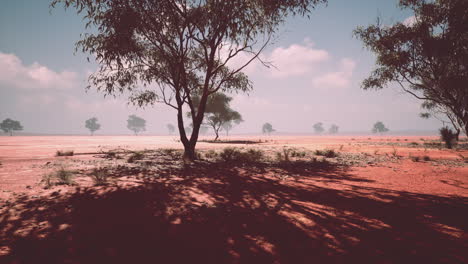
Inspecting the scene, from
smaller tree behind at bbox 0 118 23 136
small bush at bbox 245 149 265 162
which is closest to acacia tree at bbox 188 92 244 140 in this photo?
small bush at bbox 245 149 265 162

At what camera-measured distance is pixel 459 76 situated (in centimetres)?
1886

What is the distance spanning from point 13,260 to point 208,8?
14238 millimetres

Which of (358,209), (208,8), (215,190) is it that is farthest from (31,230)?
(208,8)

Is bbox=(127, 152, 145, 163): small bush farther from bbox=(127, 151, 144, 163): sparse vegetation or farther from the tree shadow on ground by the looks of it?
the tree shadow on ground

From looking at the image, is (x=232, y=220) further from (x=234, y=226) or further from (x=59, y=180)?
(x=59, y=180)

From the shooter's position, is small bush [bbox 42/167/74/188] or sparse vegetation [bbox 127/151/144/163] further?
sparse vegetation [bbox 127/151/144/163]

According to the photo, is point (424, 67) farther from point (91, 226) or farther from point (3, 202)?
point (3, 202)

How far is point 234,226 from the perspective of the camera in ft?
16.2

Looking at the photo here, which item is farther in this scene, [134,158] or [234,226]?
[134,158]

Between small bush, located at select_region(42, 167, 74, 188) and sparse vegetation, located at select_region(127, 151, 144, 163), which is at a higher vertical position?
sparse vegetation, located at select_region(127, 151, 144, 163)

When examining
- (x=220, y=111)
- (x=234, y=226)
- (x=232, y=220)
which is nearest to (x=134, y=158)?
(x=232, y=220)

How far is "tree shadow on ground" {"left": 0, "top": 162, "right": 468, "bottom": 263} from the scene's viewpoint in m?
3.77

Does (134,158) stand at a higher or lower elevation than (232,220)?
higher

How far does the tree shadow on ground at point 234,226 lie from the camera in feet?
12.4
